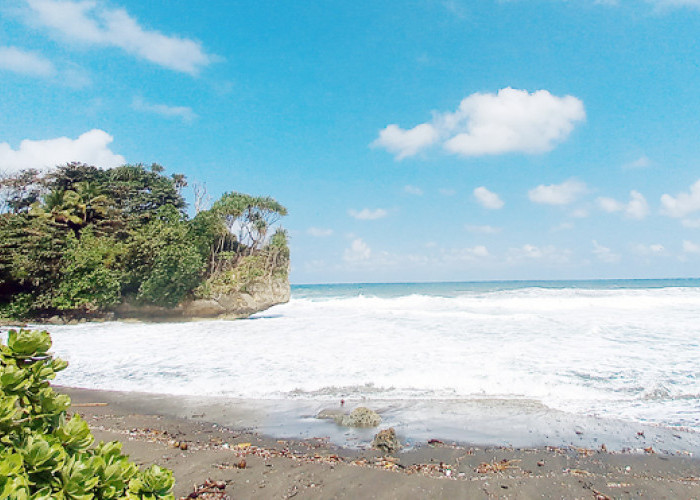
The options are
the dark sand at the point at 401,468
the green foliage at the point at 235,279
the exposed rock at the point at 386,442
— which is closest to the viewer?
the dark sand at the point at 401,468

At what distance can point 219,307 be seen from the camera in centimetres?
2397

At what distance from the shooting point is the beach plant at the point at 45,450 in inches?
56.1

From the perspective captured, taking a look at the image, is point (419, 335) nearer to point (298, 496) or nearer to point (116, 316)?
point (298, 496)

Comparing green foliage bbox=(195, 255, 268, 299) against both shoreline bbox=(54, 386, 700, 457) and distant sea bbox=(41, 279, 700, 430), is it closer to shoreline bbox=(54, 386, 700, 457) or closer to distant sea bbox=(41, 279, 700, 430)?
distant sea bbox=(41, 279, 700, 430)

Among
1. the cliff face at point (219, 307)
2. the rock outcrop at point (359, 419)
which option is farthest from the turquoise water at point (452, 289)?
the rock outcrop at point (359, 419)

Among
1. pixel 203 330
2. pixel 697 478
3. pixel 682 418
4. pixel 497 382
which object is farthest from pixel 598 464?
pixel 203 330

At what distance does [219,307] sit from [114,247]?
710 centimetres

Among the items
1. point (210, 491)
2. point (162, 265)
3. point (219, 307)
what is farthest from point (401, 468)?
point (219, 307)

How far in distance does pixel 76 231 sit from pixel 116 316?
258 inches

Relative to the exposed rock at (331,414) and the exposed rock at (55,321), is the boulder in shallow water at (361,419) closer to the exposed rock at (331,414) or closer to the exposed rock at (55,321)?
the exposed rock at (331,414)

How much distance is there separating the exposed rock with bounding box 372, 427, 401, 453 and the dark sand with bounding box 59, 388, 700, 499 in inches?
4.7

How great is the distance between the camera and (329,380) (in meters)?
8.67

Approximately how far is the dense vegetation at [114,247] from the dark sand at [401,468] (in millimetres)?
18608

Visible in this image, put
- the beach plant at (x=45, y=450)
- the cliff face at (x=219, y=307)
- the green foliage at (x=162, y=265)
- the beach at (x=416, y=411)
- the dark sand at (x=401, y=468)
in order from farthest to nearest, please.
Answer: the cliff face at (x=219, y=307) < the green foliage at (x=162, y=265) < the beach at (x=416, y=411) < the dark sand at (x=401, y=468) < the beach plant at (x=45, y=450)
